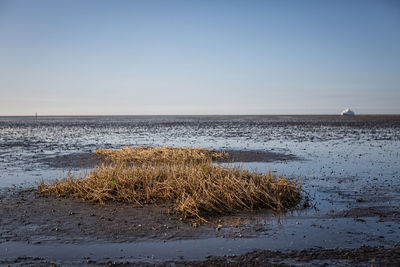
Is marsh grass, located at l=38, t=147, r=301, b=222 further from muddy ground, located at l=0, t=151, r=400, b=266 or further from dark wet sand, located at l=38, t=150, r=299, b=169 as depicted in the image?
dark wet sand, located at l=38, t=150, r=299, b=169

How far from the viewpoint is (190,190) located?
1009 centimetres

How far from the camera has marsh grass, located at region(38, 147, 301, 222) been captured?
9164 millimetres

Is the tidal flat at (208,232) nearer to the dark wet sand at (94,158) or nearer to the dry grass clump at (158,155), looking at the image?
the dark wet sand at (94,158)

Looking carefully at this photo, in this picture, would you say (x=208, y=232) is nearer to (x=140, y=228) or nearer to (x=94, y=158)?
(x=140, y=228)

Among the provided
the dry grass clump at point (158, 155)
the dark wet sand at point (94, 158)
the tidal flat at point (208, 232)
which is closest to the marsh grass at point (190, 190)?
the tidal flat at point (208, 232)

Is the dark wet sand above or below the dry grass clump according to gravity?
below

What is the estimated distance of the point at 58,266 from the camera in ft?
19.1

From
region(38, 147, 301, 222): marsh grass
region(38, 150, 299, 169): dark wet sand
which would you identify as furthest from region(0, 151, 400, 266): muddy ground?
region(38, 150, 299, 169): dark wet sand

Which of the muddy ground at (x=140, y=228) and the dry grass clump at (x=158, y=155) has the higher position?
the dry grass clump at (x=158, y=155)

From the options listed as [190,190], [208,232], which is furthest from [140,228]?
[190,190]

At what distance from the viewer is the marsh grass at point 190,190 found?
30.1 feet

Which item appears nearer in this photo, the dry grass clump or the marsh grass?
the marsh grass

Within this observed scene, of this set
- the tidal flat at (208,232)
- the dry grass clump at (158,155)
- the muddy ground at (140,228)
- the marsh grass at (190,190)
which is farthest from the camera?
the dry grass clump at (158,155)

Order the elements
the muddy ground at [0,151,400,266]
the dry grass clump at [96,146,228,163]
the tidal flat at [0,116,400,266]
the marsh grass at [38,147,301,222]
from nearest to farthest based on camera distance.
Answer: the muddy ground at [0,151,400,266], the tidal flat at [0,116,400,266], the marsh grass at [38,147,301,222], the dry grass clump at [96,146,228,163]
